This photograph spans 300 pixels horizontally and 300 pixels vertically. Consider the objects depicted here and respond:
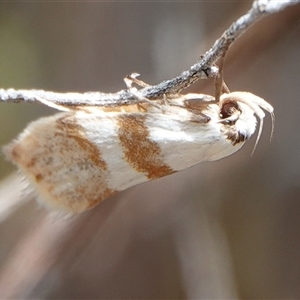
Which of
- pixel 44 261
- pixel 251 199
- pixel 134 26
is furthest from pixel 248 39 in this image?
pixel 44 261

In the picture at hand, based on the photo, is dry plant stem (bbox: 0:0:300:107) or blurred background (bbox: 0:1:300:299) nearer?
dry plant stem (bbox: 0:0:300:107)

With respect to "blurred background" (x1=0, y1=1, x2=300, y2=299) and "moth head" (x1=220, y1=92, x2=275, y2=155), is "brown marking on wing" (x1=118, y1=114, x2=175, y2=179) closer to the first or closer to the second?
"moth head" (x1=220, y1=92, x2=275, y2=155)

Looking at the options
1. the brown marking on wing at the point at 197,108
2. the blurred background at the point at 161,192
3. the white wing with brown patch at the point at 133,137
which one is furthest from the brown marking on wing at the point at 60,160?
the blurred background at the point at 161,192

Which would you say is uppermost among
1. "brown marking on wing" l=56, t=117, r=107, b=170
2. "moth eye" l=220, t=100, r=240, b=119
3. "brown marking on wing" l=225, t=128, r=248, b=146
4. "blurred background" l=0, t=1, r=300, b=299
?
"blurred background" l=0, t=1, r=300, b=299

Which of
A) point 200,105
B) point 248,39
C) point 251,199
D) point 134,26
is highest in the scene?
point 134,26

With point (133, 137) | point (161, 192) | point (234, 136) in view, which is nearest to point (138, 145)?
point (133, 137)

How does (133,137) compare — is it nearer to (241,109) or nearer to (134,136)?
(134,136)

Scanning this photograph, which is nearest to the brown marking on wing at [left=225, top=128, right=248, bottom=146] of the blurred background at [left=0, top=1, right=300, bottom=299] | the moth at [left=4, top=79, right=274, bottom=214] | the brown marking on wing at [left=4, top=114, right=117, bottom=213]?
Answer: the moth at [left=4, top=79, right=274, bottom=214]

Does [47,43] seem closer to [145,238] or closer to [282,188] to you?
[145,238]
